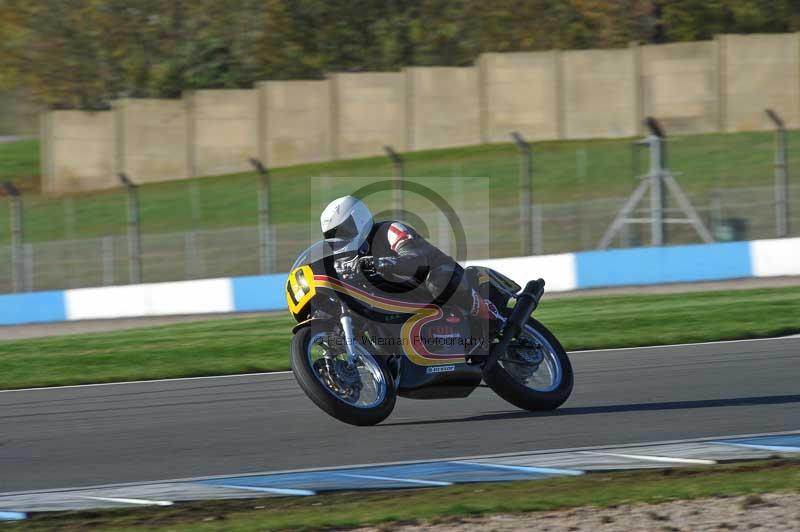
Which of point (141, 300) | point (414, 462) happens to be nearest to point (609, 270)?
point (141, 300)

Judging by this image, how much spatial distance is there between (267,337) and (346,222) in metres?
6.75

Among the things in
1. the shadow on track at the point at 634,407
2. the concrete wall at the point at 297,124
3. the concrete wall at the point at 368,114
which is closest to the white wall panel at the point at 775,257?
the shadow on track at the point at 634,407

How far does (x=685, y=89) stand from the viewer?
108ft

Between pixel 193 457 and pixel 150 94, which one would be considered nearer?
pixel 193 457

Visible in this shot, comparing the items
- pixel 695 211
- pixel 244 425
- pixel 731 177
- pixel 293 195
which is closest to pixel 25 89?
pixel 293 195

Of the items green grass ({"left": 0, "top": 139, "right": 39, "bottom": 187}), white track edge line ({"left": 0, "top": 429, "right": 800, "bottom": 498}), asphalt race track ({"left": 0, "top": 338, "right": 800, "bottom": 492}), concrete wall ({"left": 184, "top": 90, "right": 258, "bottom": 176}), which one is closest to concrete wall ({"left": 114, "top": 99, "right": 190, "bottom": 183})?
concrete wall ({"left": 184, "top": 90, "right": 258, "bottom": 176})

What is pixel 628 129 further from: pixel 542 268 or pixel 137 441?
pixel 137 441

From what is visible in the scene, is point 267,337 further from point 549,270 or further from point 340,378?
point 340,378

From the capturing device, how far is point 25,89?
51406mm

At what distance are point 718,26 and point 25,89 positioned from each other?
93.1ft

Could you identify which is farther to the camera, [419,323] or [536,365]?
[536,365]

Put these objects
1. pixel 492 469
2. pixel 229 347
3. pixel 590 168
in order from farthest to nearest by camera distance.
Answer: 1. pixel 590 168
2. pixel 229 347
3. pixel 492 469

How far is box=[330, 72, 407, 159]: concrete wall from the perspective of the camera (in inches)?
1388

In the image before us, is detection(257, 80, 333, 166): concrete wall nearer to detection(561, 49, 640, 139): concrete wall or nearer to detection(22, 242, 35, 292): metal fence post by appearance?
detection(561, 49, 640, 139): concrete wall
